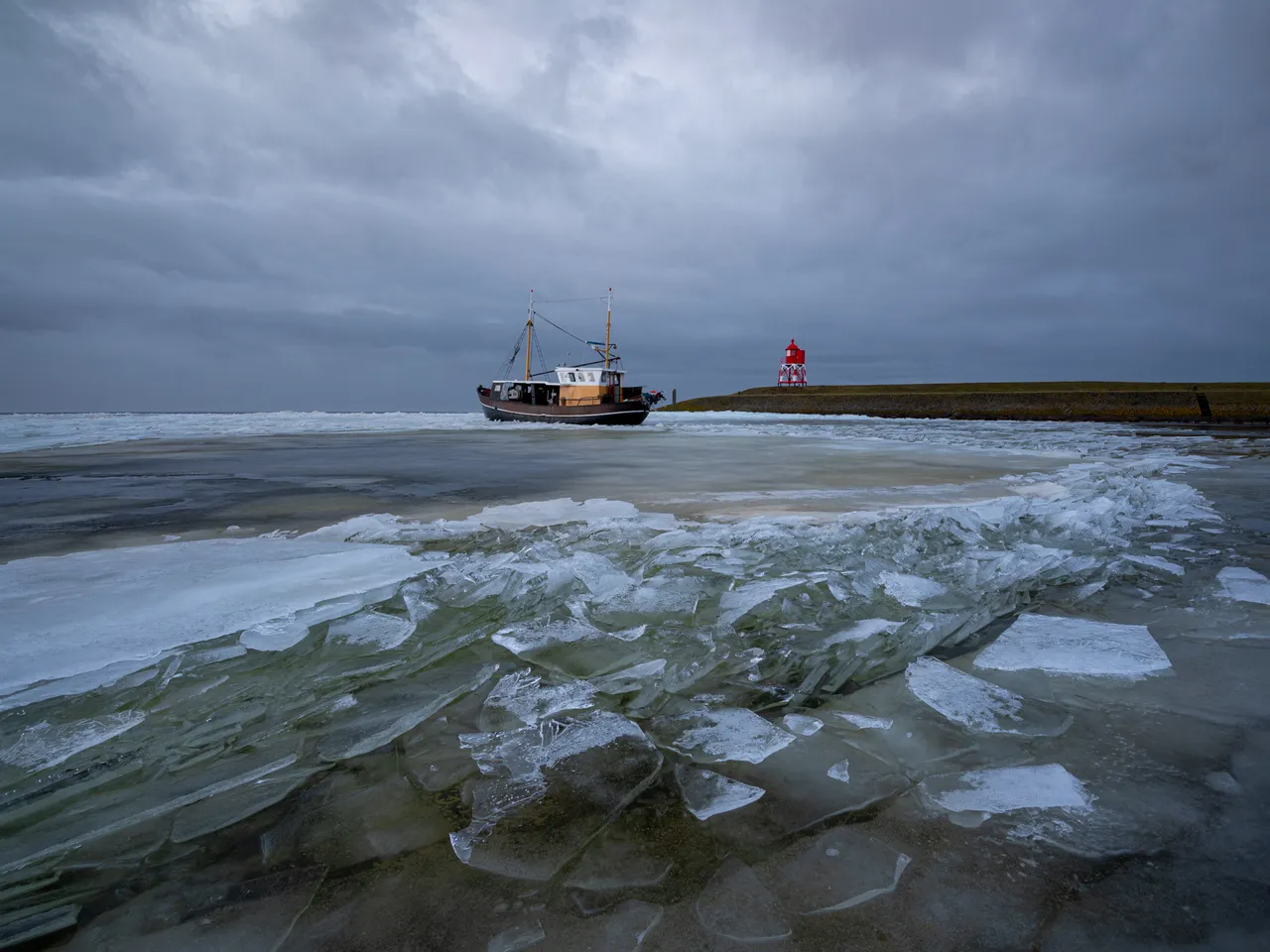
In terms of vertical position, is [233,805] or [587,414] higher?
[587,414]

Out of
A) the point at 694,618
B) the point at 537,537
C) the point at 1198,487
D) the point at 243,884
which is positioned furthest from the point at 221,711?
the point at 1198,487

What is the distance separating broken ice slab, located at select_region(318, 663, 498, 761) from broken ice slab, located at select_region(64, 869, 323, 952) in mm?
384

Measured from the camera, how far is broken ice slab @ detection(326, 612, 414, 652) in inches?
81.2

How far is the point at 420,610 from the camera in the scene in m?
2.32

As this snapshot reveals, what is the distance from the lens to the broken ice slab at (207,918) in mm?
924

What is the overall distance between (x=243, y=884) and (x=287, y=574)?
192 centimetres

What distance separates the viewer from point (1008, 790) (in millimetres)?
1235

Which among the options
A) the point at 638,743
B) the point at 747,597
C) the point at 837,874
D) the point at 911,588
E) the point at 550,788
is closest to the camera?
the point at 837,874

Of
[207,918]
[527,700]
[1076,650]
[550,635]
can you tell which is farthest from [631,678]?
[1076,650]

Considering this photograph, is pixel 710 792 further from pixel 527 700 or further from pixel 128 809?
pixel 128 809

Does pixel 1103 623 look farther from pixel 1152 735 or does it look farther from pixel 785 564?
pixel 785 564

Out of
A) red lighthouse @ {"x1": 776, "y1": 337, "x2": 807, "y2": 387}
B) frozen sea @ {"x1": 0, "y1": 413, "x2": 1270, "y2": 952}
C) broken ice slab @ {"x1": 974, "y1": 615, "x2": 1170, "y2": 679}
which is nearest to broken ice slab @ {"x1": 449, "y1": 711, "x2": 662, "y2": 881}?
frozen sea @ {"x1": 0, "y1": 413, "x2": 1270, "y2": 952}

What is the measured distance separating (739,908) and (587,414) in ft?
94.4

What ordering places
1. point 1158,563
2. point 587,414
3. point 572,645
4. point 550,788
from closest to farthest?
point 550,788
point 572,645
point 1158,563
point 587,414
